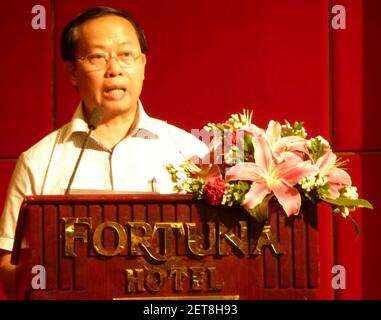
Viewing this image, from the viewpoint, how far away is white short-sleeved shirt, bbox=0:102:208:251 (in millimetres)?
1660

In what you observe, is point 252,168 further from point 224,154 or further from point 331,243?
point 331,243

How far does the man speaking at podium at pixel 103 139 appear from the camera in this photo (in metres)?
1.67

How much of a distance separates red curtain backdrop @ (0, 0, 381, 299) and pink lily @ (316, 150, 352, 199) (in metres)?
0.81

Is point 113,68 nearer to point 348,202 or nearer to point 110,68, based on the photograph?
point 110,68

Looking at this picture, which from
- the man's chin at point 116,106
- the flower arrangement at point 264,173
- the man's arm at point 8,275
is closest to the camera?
the flower arrangement at point 264,173

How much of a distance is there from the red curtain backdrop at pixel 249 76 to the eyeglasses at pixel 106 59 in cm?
41

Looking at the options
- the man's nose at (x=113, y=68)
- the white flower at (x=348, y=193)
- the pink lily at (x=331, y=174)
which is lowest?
the white flower at (x=348, y=193)

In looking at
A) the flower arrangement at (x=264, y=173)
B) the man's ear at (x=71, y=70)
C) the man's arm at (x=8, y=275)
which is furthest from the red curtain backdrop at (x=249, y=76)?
the flower arrangement at (x=264, y=173)

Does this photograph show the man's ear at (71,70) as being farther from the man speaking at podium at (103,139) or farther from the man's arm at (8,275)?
the man's arm at (8,275)

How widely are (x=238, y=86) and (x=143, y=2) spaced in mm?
318

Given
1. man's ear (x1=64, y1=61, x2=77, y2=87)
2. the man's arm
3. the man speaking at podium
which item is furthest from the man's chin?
the man's arm

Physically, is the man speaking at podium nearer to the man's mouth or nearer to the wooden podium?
the man's mouth
